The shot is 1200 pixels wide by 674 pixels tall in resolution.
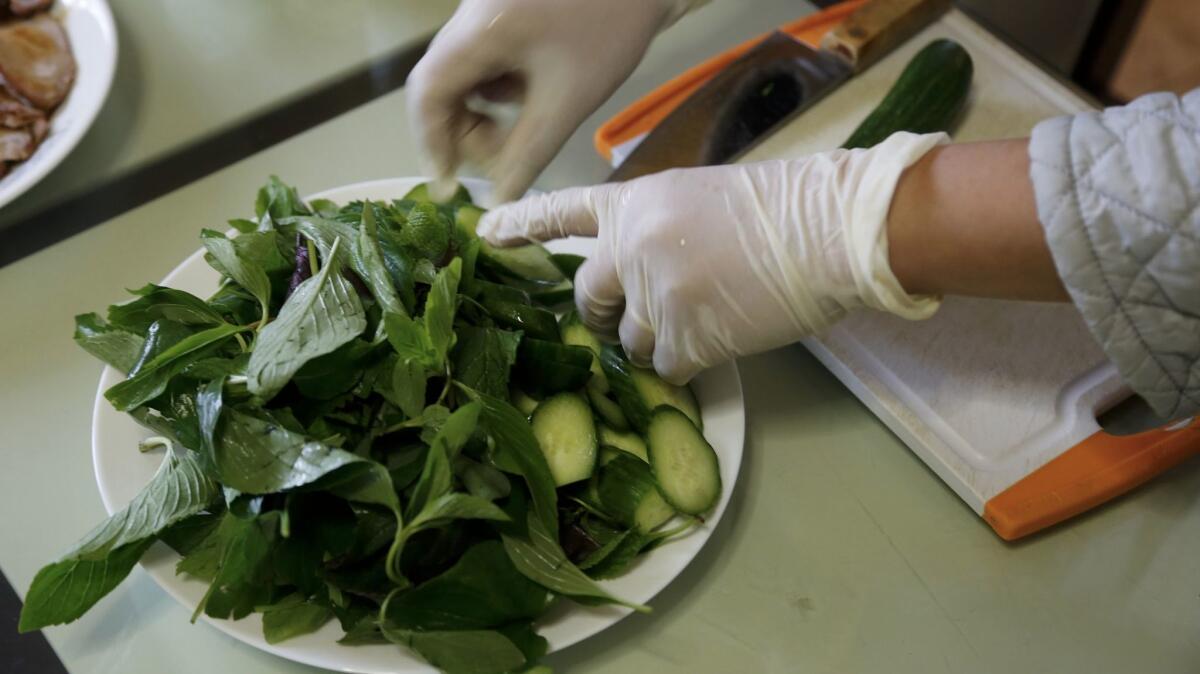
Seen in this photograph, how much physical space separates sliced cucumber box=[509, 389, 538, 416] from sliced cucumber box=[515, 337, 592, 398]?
0.09 feet

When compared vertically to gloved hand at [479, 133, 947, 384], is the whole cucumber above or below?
below

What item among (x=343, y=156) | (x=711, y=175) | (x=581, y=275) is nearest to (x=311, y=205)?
(x=343, y=156)

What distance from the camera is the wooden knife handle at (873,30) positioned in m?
1.54

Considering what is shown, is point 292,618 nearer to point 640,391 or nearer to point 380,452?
point 380,452

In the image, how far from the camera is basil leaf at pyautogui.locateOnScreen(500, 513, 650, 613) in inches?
36.9

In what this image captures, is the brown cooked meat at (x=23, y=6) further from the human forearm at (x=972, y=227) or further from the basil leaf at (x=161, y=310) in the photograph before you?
the human forearm at (x=972, y=227)

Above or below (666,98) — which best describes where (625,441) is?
below

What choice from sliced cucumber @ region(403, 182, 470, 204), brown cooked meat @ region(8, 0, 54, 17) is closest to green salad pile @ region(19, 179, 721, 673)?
sliced cucumber @ region(403, 182, 470, 204)

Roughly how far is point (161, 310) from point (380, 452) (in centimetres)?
29

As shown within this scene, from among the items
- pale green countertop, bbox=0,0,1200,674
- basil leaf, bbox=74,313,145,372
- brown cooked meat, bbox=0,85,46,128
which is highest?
brown cooked meat, bbox=0,85,46,128

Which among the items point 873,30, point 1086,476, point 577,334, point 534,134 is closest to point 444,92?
point 534,134

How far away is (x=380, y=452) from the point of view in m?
0.99

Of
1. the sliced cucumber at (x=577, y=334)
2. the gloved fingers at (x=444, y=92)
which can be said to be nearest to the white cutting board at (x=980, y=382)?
the sliced cucumber at (x=577, y=334)

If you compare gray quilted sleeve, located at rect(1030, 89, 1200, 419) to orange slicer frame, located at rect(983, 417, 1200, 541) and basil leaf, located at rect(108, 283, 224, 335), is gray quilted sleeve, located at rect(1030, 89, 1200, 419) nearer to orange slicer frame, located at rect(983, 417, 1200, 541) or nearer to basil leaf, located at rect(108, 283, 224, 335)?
orange slicer frame, located at rect(983, 417, 1200, 541)
